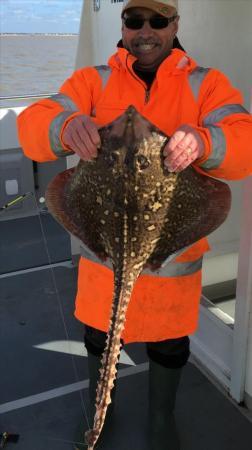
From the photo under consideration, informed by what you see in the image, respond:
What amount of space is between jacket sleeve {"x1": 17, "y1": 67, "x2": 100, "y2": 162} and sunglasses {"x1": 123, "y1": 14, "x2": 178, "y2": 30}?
29 cm

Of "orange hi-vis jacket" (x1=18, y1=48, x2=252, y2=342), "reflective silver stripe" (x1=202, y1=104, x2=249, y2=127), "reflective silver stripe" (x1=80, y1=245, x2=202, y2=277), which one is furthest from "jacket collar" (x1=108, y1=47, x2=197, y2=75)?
"reflective silver stripe" (x1=80, y1=245, x2=202, y2=277)

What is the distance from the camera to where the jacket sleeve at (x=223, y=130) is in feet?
5.78

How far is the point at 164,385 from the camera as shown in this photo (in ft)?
8.46

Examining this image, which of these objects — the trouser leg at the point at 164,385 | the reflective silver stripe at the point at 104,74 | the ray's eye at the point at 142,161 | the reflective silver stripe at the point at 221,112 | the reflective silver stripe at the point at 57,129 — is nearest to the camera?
the ray's eye at the point at 142,161

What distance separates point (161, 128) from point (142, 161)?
1.88 feet

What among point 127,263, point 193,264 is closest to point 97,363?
point 193,264

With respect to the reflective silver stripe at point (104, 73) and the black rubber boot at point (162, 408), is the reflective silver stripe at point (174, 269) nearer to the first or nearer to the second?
the black rubber boot at point (162, 408)

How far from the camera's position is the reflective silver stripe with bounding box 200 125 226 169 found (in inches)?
68.8

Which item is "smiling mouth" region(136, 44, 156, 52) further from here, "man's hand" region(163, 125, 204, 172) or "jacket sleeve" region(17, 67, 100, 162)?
"man's hand" region(163, 125, 204, 172)

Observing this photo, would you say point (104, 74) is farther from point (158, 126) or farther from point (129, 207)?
point (129, 207)

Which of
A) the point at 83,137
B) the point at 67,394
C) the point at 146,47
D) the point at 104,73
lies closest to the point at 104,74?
the point at 104,73

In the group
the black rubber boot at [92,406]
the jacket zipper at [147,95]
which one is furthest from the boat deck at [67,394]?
the jacket zipper at [147,95]

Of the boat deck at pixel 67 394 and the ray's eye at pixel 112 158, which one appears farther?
the boat deck at pixel 67 394

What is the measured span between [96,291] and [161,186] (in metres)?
0.89
